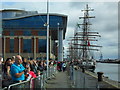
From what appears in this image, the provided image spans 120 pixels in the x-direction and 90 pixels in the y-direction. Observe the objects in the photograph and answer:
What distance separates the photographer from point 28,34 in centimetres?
8656

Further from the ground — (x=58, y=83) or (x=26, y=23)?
(x=26, y=23)

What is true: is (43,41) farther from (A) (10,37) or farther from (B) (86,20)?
(B) (86,20)

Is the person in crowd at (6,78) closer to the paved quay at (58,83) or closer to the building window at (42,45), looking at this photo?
the paved quay at (58,83)

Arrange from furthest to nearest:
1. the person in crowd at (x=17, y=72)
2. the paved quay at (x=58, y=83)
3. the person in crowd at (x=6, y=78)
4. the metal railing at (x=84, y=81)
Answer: the paved quay at (x=58, y=83), the person in crowd at (x=6, y=78), the person in crowd at (x=17, y=72), the metal railing at (x=84, y=81)

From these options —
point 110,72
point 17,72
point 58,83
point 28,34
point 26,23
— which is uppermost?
point 26,23

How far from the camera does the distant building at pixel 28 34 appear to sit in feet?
274

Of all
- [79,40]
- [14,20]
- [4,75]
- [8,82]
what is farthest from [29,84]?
[79,40]

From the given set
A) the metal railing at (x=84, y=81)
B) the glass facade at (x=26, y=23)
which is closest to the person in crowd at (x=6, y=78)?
the metal railing at (x=84, y=81)

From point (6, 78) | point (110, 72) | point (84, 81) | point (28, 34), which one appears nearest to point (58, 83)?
point (6, 78)

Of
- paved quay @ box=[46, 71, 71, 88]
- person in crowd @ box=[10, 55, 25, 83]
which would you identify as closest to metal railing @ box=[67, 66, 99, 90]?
person in crowd @ box=[10, 55, 25, 83]

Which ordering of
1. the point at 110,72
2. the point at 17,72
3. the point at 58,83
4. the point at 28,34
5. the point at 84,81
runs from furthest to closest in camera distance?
1. the point at 28,34
2. the point at 110,72
3. the point at 58,83
4. the point at 84,81
5. the point at 17,72

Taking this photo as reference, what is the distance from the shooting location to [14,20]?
87062 millimetres

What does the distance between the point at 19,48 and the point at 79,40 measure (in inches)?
995

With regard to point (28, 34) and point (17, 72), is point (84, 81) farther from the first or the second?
point (28, 34)
